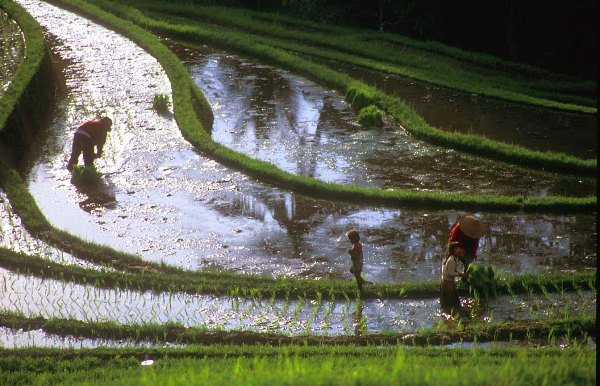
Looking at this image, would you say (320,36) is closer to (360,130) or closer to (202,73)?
(202,73)

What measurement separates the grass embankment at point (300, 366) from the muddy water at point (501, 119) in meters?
6.94

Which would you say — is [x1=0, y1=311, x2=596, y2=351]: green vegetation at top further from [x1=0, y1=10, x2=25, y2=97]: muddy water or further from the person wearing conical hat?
[x1=0, y1=10, x2=25, y2=97]: muddy water

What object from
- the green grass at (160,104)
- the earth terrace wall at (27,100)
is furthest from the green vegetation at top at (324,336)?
the green grass at (160,104)

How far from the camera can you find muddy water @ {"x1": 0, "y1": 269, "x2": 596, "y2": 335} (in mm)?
8109

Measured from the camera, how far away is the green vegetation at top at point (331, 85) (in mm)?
12164

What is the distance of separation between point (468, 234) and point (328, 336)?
1698 millimetres

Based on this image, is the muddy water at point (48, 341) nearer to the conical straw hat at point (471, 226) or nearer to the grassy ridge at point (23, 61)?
the conical straw hat at point (471, 226)

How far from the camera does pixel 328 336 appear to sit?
7672mm

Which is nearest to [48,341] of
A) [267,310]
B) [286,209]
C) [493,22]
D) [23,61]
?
[267,310]

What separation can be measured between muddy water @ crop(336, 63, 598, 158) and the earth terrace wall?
5.83 metres

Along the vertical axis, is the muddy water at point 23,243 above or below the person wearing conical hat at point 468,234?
below

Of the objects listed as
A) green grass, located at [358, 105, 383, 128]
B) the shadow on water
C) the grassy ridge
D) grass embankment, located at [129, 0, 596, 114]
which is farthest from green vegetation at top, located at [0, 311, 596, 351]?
grass embankment, located at [129, 0, 596, 114]

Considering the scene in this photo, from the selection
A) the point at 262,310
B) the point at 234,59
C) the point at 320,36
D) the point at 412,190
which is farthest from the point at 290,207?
the point at 320,36

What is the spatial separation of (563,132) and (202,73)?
6.87 m
